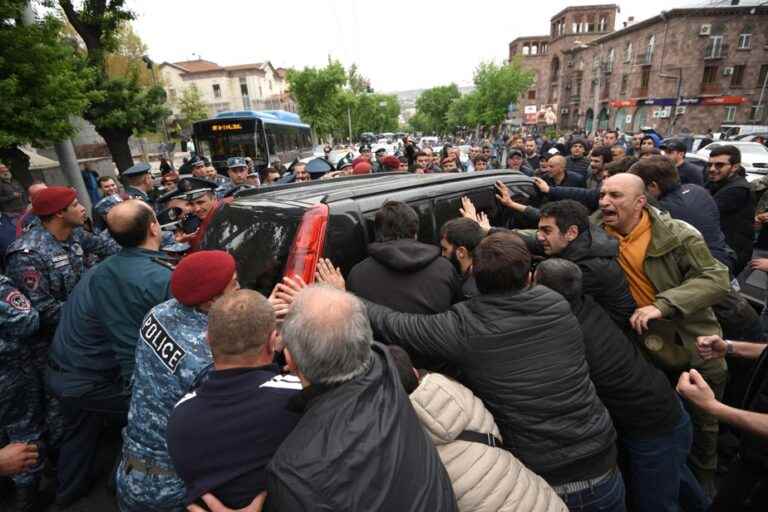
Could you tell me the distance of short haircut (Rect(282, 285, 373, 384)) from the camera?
53.7 inches

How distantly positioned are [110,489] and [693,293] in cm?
428

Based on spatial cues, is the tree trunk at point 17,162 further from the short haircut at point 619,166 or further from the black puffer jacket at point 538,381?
the short haircut at point 619,166

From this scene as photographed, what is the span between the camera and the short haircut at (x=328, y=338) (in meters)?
1.36

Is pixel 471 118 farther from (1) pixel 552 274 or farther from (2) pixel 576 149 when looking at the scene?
(1) pixel 552 274

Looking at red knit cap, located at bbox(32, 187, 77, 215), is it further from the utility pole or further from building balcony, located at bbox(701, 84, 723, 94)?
building balcony, located at bbox(701, 84, 723, 94)

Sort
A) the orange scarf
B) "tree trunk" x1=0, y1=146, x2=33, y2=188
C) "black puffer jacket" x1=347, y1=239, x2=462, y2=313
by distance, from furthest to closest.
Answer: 1. "tree trunk" x1=0, y1=146, x2=33, y2=188
2. the orange scarf
3. "black puffer jacket" x1=347, y1=239, x2=462, y2=313

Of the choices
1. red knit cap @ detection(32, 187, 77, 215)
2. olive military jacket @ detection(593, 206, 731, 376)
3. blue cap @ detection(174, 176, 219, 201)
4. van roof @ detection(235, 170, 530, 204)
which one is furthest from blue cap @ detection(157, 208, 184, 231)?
olive military jacket @ detection(593, 206, 731, 376)

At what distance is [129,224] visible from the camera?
2.51 meters

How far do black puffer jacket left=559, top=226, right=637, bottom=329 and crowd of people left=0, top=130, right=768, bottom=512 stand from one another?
0.01 meters

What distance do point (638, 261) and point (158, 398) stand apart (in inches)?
121

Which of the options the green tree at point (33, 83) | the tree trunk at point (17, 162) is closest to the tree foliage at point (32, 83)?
the green tree at point (33, 83)

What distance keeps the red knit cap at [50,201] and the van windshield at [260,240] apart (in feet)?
5.37

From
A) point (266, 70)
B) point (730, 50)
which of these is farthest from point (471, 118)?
point (266, 70)

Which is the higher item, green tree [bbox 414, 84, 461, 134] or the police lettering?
green tree [bbox 414, 84, 461, 134]
